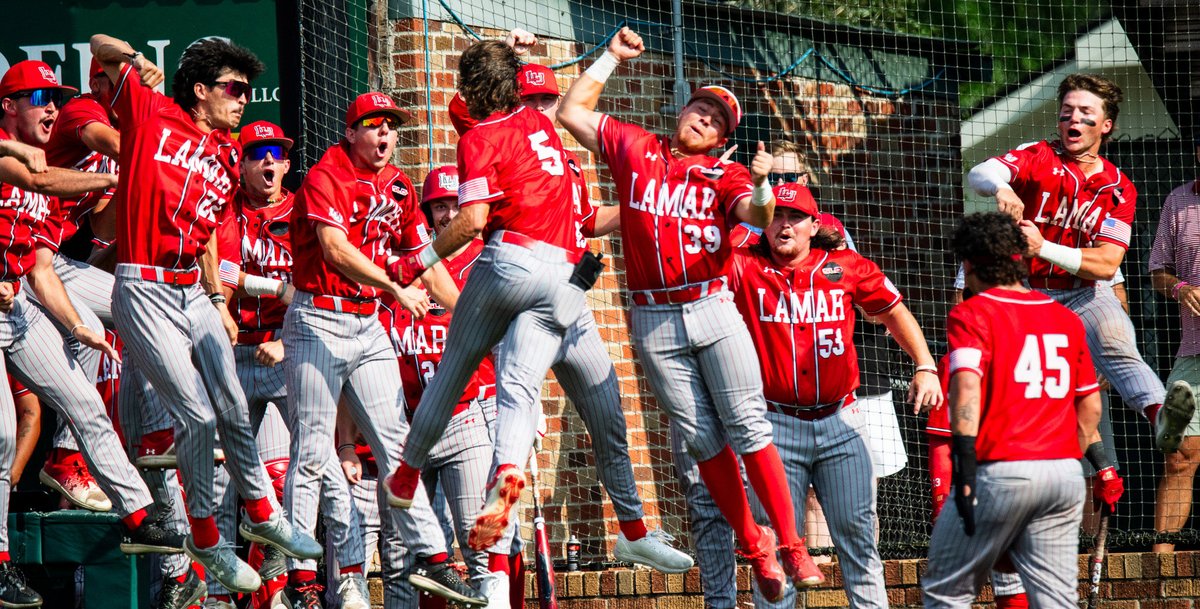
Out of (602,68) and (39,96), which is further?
(39,96)

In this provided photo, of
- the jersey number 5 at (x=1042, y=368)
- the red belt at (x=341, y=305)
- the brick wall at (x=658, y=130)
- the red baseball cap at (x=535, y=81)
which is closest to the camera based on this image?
the jersey number 5 at (x=1042, y=368)

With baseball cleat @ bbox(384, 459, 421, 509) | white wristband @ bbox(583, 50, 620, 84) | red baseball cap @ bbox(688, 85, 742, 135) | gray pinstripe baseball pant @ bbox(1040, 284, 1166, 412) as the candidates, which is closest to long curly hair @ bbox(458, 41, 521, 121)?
white wristband @ bbox(583, 50, 620, 84)

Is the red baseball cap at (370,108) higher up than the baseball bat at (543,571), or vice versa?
the red baseball cap at (370,108)

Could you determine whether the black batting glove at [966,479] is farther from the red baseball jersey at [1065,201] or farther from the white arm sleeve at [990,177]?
the red baseball jersey at [1065,201]

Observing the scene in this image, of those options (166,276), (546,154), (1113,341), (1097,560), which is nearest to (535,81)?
(546,154)

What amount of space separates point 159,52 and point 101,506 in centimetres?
297

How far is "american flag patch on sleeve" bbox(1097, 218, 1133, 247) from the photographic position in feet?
25.1

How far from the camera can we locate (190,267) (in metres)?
6.65

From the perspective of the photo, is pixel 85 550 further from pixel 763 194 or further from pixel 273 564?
pixel 763 194

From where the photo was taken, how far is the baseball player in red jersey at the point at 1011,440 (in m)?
5.50

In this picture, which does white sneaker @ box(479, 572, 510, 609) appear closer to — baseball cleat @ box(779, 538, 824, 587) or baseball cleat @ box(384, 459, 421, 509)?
baseball cleat @ box(384, 459, 421, 509)

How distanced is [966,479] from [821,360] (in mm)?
1428

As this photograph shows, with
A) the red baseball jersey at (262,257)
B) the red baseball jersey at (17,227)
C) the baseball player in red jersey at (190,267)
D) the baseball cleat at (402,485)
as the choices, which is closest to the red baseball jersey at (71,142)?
the red baseball jersey at (17,227)

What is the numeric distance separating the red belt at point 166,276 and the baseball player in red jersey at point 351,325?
0.59 metres
